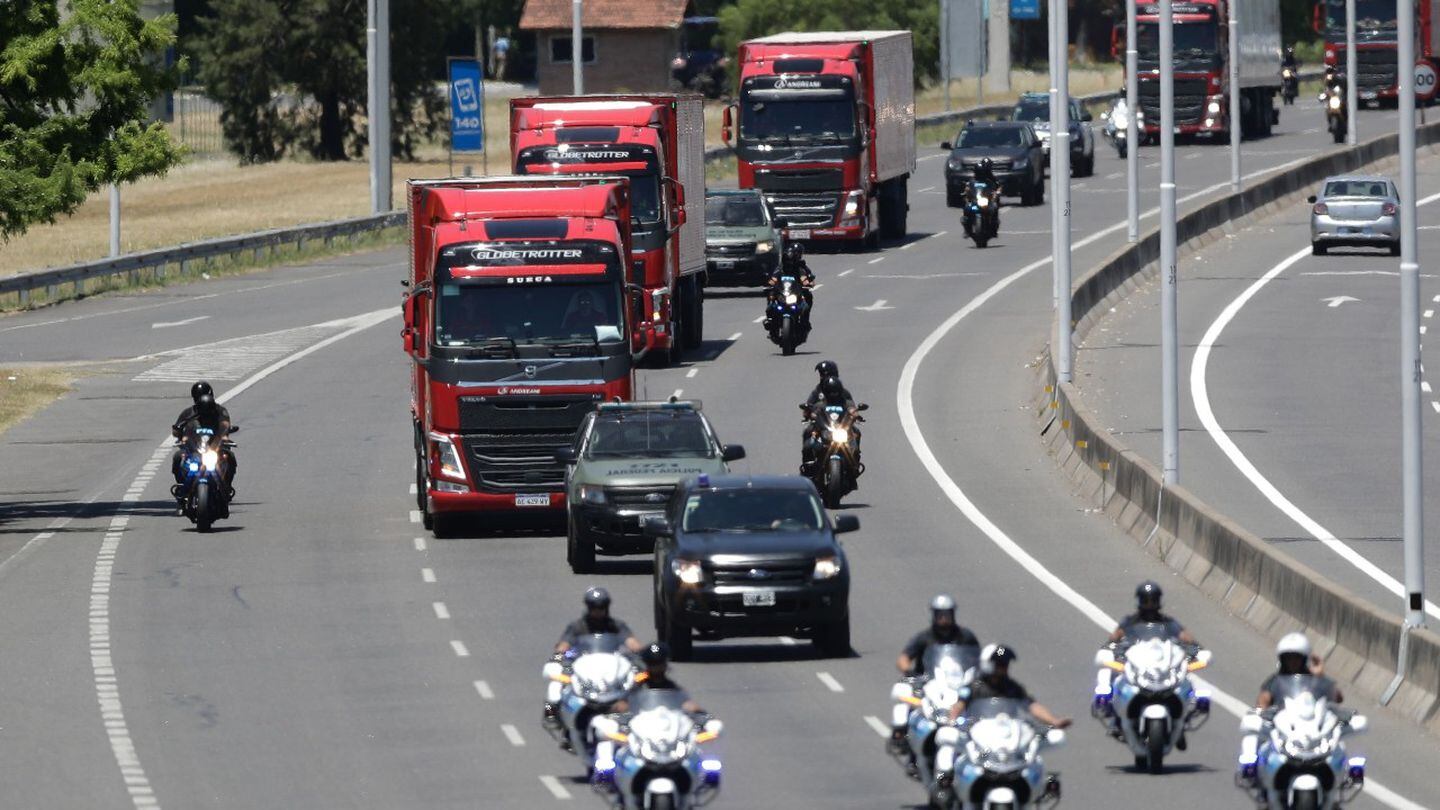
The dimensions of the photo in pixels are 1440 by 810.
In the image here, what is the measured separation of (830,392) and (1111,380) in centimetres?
1273

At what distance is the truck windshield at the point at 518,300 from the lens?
30.3 metres

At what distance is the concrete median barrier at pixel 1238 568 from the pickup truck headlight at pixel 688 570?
4.90 meters

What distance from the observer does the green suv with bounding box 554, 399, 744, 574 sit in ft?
89.2

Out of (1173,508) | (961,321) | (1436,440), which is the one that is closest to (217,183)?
(961,321)

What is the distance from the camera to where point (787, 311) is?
152 feet

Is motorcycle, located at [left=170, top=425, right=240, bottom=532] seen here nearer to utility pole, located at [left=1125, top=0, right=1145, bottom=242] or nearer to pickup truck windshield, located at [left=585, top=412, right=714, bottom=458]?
pickup truck windshield, located at [left=585, top=412, right=714, bottom=458]

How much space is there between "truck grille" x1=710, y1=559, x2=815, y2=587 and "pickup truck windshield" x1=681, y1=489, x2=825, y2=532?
0.65 metres

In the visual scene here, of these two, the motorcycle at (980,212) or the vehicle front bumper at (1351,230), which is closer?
the vehicle front bumper at (1351,230)

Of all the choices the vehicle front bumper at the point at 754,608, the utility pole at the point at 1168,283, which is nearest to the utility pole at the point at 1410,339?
the vehicle front bumper at the point at 754,608

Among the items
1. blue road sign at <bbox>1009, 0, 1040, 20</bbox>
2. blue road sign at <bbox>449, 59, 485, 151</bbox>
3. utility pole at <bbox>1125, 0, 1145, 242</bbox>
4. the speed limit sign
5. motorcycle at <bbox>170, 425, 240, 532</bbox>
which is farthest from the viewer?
blue road sign at <bbox>1009, 0, 1040, 20</bbox>

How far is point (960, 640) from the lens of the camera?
57.4ft

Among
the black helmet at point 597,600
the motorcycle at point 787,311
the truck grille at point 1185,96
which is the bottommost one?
the black helmet at point 597,600

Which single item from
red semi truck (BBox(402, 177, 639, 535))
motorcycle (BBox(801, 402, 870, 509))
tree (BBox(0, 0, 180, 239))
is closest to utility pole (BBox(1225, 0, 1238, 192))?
motorcycle (BBox(801, 402, 870, 509))

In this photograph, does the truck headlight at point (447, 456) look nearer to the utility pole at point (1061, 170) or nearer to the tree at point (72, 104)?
the tree at point (72, 104)
